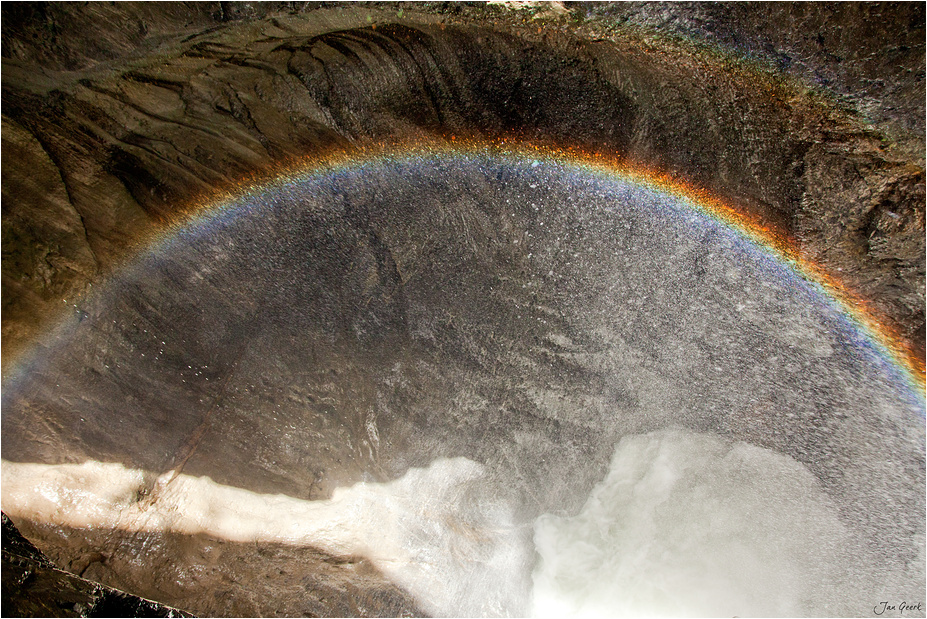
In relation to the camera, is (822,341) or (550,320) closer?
(822,341)

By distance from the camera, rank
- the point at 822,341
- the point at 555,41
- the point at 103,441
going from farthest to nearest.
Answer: the point at 103,441
the point at 822,341
the point at 555,41

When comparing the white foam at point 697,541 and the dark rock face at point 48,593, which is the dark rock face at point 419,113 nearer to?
the white foam at point 697,541

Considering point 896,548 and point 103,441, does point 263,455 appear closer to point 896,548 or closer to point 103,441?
point 103,441

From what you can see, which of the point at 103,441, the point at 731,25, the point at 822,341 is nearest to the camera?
the point at 731,25

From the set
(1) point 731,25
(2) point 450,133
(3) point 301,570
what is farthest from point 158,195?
(1) point 731,25
